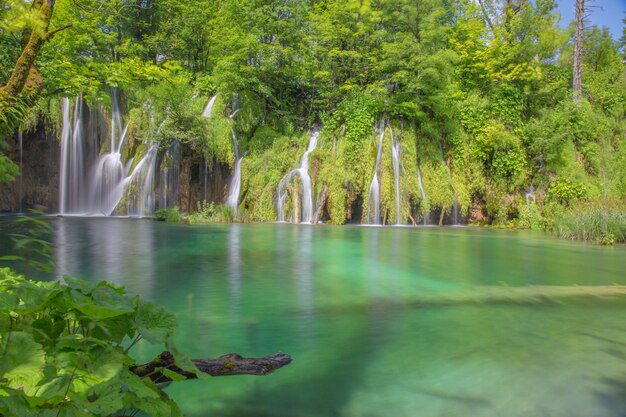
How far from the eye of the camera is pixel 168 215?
60.3ft

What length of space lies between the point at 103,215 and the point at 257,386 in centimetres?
1934

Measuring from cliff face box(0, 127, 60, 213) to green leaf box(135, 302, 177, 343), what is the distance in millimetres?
22630

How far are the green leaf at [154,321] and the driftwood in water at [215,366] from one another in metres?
0.36

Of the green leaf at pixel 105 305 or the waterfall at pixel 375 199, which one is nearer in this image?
the green leaf at pixel 105 305

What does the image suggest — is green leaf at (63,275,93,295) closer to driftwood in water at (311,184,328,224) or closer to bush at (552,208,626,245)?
bush at (552,208,626,245)

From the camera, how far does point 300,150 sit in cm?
2066

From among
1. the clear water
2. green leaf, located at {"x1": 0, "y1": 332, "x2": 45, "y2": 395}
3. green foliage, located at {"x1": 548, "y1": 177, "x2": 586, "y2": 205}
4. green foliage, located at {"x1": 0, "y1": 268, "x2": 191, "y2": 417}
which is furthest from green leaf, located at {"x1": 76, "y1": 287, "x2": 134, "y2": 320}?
green foliage, located at {"x1": 548, "y1": 177, "x2": 586, "y2": 205}

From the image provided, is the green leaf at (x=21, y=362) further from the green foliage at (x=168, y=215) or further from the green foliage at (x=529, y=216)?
the green foliage at (x=529, y=216)

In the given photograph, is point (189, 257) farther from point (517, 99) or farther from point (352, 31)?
point (517, 99)

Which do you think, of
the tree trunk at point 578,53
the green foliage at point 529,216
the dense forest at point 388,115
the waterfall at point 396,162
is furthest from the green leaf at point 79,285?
the tree trunk at point 578,53

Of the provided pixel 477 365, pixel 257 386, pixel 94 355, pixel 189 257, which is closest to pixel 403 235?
pixel 189 257

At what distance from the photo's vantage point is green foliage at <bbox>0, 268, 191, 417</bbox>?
133 cm

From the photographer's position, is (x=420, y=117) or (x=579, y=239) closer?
(x=579, y=239)

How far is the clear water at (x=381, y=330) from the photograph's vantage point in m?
2.96
